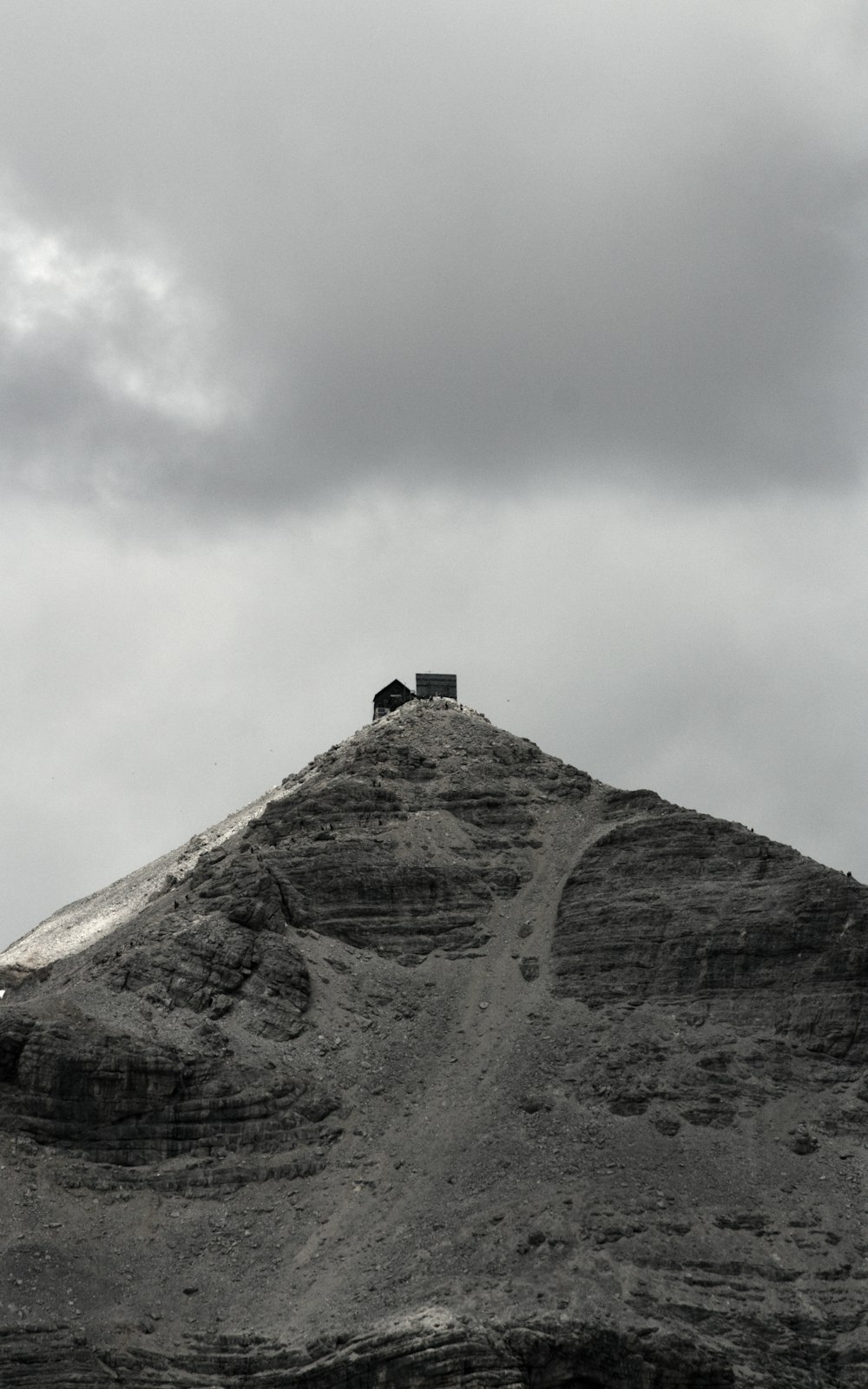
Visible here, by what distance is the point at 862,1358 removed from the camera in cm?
7969

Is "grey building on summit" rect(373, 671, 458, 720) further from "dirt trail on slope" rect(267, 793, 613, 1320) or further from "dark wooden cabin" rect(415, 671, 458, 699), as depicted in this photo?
"dirt trail on slope" rect(267, 793, 613, 1320)

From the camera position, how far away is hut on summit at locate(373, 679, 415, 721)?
456 feet

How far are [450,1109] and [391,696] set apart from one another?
49948 millimetres

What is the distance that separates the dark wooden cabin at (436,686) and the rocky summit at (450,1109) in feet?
65.9

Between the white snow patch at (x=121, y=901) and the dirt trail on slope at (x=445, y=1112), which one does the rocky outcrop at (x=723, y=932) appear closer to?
the dirt trail on slope at (x=445, y=1112)

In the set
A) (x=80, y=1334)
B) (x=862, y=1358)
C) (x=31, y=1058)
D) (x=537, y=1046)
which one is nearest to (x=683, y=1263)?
(x=862, y=1358)

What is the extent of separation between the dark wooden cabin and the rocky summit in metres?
20.1

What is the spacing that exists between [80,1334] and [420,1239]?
560 inches

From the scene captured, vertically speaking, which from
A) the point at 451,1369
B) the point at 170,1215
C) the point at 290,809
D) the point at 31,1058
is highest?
the point at 290,809

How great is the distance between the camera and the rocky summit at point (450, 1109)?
79062 millimetres

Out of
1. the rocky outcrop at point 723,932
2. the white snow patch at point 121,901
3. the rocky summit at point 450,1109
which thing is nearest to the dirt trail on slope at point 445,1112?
the rocky summit at point 450,1109

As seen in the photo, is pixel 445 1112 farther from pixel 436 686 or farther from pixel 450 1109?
pixel 436 686

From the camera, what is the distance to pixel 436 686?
139 m

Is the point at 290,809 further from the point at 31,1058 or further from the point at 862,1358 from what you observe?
the point at 862,1358
